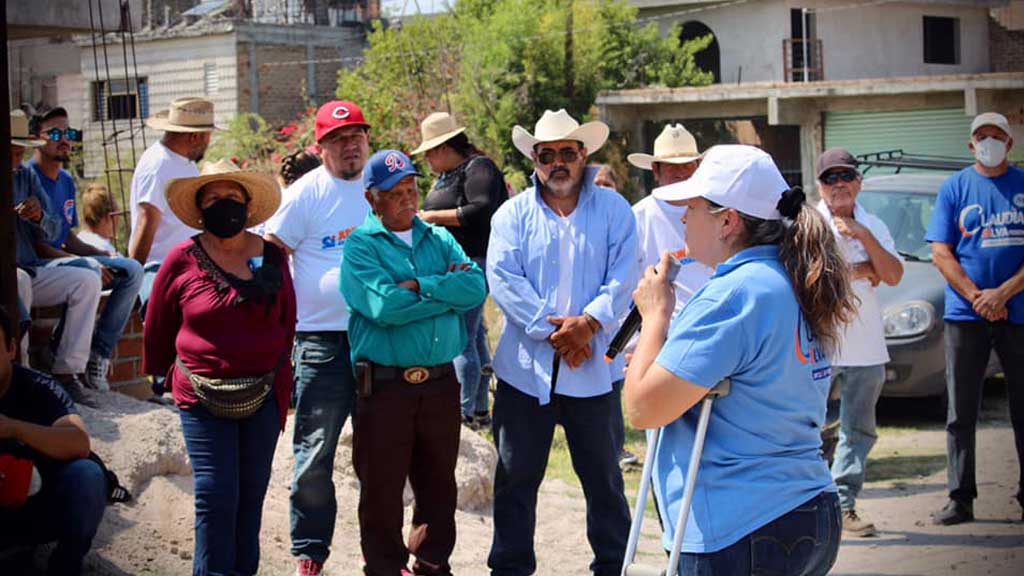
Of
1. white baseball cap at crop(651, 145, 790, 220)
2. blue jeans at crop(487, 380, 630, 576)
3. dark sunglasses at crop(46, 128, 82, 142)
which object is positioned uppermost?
dark sunglasses at crop(46, 128, 82, 142)

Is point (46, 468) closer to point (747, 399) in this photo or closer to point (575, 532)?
point (747, 399)

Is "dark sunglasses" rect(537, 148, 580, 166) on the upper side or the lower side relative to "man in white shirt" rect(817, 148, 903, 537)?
upper

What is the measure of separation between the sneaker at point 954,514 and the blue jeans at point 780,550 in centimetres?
454

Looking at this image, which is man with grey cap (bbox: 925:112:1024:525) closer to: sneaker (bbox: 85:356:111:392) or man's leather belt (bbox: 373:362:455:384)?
man's leather belt (bbox: 373:362:455:384)

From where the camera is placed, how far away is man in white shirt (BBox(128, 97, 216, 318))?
788 cm

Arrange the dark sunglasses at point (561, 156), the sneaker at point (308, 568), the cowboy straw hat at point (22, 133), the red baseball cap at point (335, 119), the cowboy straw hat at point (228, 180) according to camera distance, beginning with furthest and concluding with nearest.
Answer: the cowboy straw hat at point (22, 133) < the red baseball cap at point (335, 119) < the dark sunglasses at point (561, 156) < the sneaker at point (308, 568) < the cowboy straw hat at point (228, 180)

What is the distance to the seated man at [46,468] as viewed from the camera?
17.3 ft

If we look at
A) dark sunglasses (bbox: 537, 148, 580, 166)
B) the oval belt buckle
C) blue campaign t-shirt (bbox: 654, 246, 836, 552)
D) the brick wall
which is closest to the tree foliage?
the brick wall

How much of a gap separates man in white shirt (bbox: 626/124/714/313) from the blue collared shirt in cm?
33

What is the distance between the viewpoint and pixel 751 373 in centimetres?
371

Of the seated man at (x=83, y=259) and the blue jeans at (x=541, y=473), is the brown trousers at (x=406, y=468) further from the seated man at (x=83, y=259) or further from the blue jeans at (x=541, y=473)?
the seated man at (x=83, y=259)

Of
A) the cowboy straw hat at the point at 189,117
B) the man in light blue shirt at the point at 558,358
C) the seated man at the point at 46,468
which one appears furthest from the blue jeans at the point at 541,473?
the cowboy straw hat at the point at 189,117

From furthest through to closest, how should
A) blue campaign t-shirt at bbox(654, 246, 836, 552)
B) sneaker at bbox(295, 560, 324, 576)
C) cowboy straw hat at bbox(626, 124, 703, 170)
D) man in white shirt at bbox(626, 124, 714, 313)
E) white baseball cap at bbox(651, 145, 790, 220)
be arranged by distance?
1. cowboy straw hat at bbox(626, 124, 703, 170)
2. man in white shirt at bbox(626, 124, 714, 313)
3. sneaker at bbox(295, 560, 324, 576)
4. white baseball cap at bbox(651, 145, 790, 220)
5. blue campaign t-shirt at bbox(654, 246, 836, 552)

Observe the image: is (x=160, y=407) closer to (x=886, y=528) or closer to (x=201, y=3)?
(x=886, y=528)
